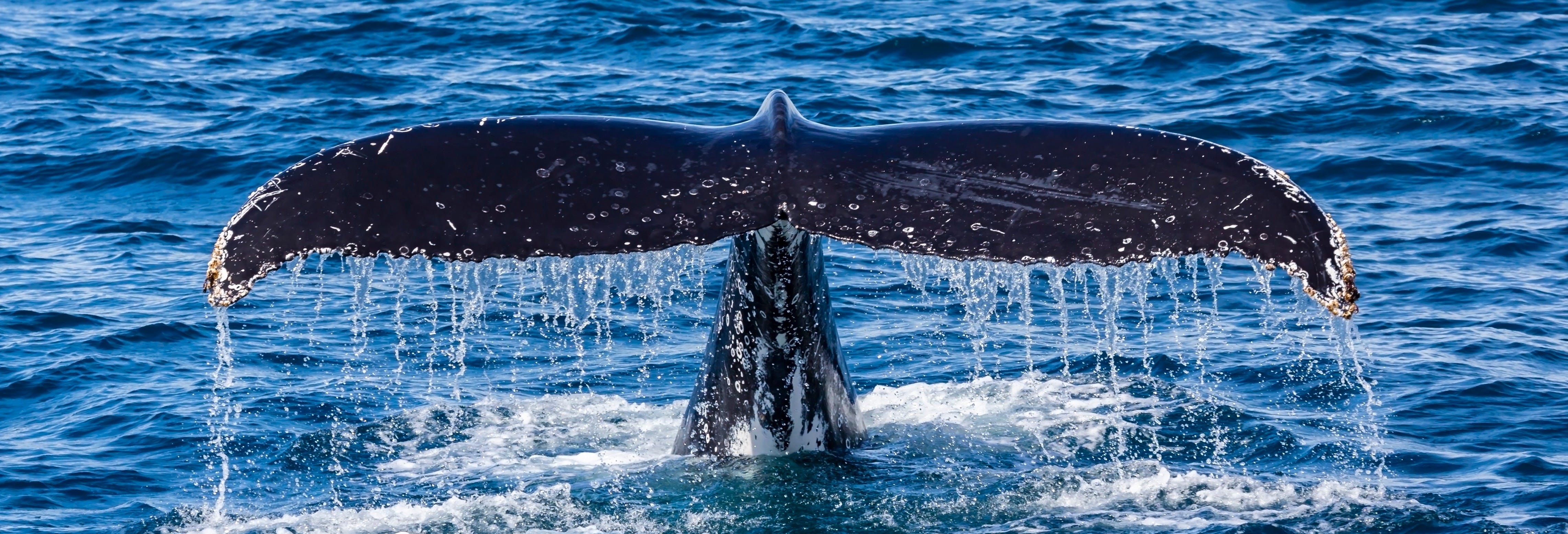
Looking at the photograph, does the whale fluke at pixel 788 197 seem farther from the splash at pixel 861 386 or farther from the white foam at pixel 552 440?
the white foam at pixel 552 440

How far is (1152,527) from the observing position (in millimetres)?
7152

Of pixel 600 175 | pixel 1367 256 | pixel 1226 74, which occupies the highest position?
pixel 1226 74

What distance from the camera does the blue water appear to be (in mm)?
7691

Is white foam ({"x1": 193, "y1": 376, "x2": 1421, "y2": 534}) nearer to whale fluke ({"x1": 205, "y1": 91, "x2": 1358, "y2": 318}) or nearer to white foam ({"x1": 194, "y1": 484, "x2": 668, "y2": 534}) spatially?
white foam ({"x1": 194, "y1": 484, "x2": 668, "y2": 534})

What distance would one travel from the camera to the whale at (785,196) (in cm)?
529

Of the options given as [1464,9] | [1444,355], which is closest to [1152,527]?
[1444,355]

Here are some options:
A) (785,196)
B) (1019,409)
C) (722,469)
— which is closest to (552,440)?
(722,469)

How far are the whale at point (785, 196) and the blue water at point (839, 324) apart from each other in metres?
0.35

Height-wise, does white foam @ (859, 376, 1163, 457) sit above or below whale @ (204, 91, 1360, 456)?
below

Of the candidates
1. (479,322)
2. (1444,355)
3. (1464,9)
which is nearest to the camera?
(1444,355)

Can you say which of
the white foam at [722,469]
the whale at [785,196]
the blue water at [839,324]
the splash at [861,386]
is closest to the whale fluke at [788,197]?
the whale at [785,196]

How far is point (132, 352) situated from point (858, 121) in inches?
325

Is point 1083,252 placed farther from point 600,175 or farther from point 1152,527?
point 1152,527

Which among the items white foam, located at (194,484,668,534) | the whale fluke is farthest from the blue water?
the whale fluke
